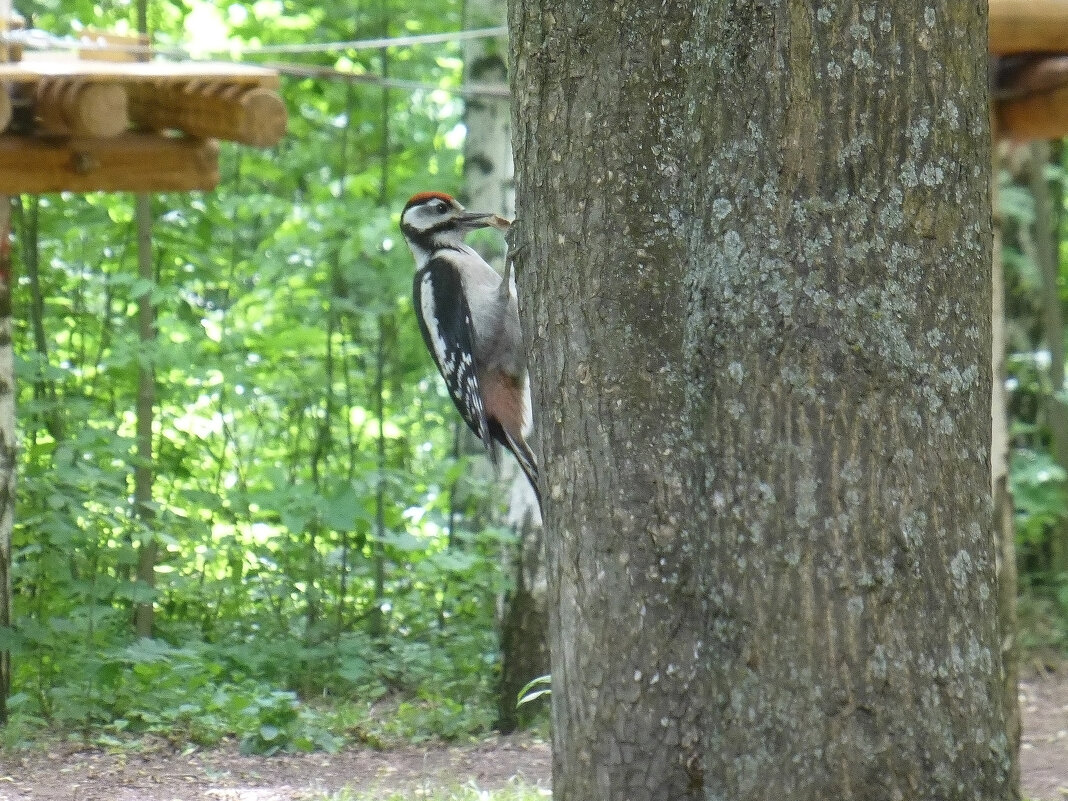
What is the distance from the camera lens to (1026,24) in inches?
182

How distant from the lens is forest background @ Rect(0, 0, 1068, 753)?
7.07m

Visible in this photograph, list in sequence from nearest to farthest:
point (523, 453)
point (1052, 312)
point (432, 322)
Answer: point (523, 453)
point (432, 322)
point (1052, 312)

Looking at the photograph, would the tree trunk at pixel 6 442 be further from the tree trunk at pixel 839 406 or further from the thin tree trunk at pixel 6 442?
the tree trunk at pixel 839 406

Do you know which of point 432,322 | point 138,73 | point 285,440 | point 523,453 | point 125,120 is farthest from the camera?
point 285,440

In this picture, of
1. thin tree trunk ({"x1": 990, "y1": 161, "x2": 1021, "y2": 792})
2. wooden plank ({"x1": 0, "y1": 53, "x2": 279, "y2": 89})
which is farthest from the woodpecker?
thin tree trunk ({"x1": 990, "y1": 161, "x2": 1021, "y2": 792})

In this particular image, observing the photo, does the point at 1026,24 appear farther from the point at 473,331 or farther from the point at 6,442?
the point at 6,442

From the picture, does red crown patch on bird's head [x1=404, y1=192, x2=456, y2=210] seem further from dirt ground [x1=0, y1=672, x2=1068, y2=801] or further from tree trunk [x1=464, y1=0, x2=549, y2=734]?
dirt ground [x1=0, y1=672, x2=1068, y2=801]

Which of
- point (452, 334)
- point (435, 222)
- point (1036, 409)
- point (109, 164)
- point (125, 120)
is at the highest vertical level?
point (125, 120)

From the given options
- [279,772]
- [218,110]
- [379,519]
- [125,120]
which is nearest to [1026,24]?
[218,110]

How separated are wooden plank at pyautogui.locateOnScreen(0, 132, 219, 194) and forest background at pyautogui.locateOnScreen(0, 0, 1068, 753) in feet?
2.66

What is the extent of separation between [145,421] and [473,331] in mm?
3122

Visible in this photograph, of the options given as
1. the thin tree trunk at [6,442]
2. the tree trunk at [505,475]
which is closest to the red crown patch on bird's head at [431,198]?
the tree trunk at [505,475]

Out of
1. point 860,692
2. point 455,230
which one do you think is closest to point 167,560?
point 455,230

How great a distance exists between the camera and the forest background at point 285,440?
7.07 meters
